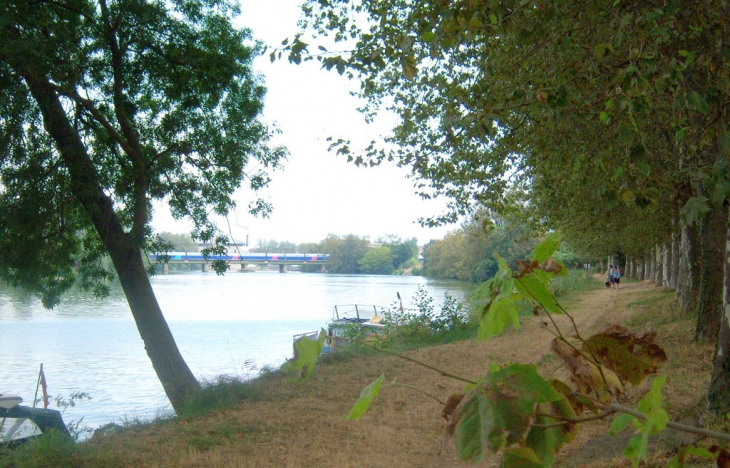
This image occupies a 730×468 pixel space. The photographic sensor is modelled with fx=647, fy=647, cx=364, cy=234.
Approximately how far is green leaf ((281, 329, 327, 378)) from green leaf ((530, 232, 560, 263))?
0.52m

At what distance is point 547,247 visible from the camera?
143 cm

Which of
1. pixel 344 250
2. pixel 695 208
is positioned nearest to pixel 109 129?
pixel 695 208

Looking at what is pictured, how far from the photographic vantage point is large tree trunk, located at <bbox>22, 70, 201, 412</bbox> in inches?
403

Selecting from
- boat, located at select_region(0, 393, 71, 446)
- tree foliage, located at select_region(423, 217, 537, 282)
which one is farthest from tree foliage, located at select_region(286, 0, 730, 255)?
tree foliage, located at select_region(423, 217, 537, 282)

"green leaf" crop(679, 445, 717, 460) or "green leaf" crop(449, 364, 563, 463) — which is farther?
"green leaf" crop(679, 445, 717, 460)

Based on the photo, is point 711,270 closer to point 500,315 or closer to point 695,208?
point 695,208

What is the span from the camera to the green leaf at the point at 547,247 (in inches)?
56.2

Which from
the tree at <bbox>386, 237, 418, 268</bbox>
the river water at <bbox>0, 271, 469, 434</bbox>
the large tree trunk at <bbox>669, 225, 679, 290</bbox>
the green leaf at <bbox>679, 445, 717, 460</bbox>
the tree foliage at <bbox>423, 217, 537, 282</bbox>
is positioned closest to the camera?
the green leaf at <bbox>679, 445, 717, 460</bbox>

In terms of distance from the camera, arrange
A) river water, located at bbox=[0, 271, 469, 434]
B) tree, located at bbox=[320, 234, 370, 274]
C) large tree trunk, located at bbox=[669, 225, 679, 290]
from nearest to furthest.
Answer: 1. river water, located at bbox=[0, 271, 469, 434]
2. large tree trunk, located at bbox=[669, 225, 679, 290]
3. tree, located at bbox=[320, 234, 370, 274]

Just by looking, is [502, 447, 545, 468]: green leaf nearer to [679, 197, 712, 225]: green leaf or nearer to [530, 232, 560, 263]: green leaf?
[530, 232, 560, 263]: green leaf

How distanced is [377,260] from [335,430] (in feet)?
296

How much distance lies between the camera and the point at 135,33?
10984mm

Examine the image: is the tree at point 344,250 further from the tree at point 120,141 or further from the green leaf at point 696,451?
the green leaf at point 696,451

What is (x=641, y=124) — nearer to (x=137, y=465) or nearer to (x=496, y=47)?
(x=496, y=47)
